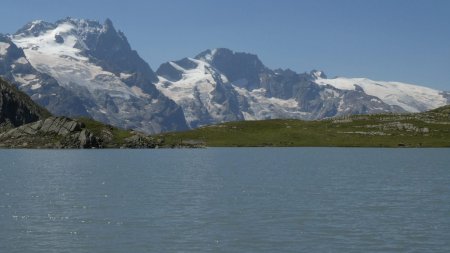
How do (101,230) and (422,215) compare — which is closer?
(101,230)

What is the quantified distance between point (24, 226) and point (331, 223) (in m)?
24.6

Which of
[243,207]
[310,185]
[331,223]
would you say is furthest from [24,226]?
[310,185]

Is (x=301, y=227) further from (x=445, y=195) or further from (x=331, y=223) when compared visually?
(x=445, y=195)

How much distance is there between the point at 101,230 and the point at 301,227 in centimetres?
1557

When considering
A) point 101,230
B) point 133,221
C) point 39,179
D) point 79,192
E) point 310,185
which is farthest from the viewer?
point 39,179

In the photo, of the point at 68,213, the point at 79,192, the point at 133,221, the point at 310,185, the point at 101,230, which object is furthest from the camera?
the point at 310,185

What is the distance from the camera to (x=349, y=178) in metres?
93.9

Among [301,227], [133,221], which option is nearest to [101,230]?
[133,221]

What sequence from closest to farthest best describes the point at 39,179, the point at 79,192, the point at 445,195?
the point at 445,195 → the point at 79,192 → the point at 39,179

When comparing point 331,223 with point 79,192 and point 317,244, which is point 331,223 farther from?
point 79,192

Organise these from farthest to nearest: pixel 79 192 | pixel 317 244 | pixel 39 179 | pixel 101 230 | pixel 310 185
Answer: pixel 39 179
pixel 310 185
pixel 79 192
pixel 101 230
pixel 317 244

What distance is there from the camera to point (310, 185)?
81.8 m

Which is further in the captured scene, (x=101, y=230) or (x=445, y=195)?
(x=445, y=195)

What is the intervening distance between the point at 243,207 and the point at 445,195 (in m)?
25.4
